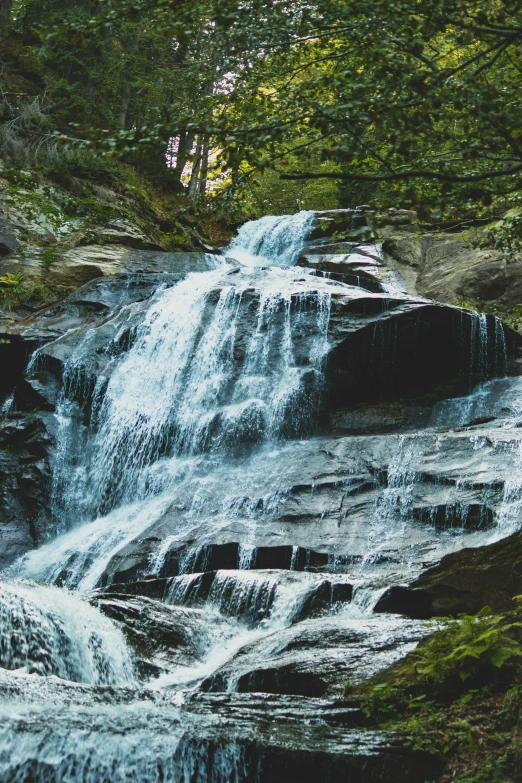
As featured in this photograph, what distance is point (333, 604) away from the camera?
8852 millimetres

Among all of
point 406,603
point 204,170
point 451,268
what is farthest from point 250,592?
point 451,268

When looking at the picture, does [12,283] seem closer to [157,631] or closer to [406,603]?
[157,631]

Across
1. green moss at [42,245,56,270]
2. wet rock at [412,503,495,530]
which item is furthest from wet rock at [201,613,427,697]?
green moss at [42,245,56,270]

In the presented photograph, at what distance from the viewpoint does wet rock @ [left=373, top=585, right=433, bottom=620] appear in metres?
8.03

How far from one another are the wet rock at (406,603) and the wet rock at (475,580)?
0.05 metres

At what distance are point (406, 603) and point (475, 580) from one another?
0.92 metres

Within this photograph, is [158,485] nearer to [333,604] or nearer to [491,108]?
[333,604]

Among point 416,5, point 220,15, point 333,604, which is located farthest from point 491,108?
point 333,604

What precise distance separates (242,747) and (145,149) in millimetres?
4190

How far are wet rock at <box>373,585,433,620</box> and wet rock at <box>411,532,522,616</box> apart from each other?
0.17 feet

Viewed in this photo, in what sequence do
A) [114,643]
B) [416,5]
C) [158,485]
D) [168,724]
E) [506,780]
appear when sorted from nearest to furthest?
[506,780] → [168,724] → [416,5] → [114,643] → [158,485]

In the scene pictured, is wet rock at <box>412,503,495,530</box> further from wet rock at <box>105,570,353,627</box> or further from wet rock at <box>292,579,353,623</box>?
wet rock at <box>292,579,353,623</box>

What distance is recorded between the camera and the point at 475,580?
299 inches

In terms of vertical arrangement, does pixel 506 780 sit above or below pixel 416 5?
below
